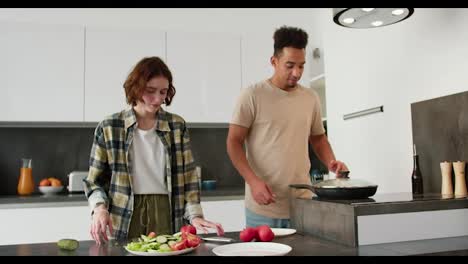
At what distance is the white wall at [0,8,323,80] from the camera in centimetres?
337

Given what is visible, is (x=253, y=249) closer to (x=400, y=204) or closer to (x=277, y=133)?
(x=400, y=204)

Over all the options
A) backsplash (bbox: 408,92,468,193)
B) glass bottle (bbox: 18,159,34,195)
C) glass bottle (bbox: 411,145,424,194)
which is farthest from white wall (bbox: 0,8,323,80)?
glass bottle (bbox: 411,145,424,194)

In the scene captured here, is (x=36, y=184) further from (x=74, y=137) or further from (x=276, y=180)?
(x=276, y=180)

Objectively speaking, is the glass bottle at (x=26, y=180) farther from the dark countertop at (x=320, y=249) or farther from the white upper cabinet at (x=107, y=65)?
the dark countertop at (x=320, y=249)

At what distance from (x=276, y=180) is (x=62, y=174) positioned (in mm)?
2125

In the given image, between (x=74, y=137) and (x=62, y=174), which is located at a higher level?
(x=74, y=137)

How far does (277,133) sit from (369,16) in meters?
0.63

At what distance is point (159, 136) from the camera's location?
174 cm

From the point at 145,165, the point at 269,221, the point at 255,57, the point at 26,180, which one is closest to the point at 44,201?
the point at 26,180

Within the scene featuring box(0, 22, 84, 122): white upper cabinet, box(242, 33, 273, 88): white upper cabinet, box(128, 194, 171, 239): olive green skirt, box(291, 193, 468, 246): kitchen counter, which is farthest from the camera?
box(242, 33, 273, 88): white upper cabinet

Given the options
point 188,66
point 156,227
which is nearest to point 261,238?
point 156,227

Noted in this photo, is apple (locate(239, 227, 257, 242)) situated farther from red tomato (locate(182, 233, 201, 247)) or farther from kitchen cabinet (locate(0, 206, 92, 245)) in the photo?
kitchen cabinet (locate(0, 206, 92, 245))

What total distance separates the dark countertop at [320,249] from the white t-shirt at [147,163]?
0.82ft

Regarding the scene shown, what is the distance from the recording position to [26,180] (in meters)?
3.24
